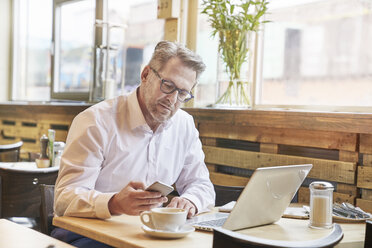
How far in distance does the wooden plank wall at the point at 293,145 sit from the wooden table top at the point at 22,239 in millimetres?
1479

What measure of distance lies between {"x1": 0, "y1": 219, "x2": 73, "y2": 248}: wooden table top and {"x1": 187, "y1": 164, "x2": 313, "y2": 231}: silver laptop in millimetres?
461

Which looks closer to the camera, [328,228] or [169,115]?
[328,228]

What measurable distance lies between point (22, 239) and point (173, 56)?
98cm

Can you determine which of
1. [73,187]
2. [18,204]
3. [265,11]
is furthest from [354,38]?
[18,204]

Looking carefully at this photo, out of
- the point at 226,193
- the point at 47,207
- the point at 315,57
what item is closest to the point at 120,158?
the point at 47,207

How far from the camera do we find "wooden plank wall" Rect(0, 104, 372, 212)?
7.87 feet

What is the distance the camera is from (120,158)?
7.02 feet

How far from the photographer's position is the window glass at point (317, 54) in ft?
9.03

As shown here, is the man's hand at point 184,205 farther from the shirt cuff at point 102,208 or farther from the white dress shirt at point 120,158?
the shirt cuff at point 102,208

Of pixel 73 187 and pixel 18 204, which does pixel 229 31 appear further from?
pixel 18 204

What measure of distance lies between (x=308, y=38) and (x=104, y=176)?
1572mm

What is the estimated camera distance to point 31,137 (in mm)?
5242

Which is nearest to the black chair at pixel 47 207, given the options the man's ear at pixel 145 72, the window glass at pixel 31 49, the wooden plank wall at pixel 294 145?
the man's ear at pixel 145 72

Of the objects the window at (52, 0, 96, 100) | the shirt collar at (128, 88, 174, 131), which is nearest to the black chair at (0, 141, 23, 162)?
the window at (52, 0, 96, 100)
